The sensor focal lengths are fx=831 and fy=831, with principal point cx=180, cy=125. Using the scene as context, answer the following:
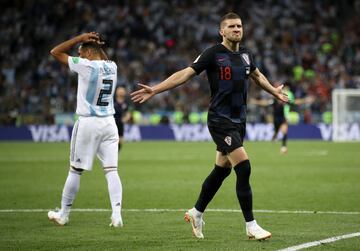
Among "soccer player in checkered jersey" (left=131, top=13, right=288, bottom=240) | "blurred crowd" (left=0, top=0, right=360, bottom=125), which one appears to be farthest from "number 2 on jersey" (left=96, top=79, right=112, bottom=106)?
"blurred crowd" (left=0, top=0, right=360, bottom=125)

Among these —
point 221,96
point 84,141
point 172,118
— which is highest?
point 221,96

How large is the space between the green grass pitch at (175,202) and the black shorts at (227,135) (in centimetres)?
106

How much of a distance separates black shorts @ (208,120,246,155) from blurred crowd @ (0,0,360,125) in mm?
29746

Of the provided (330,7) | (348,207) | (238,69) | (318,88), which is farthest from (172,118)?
(238,69)

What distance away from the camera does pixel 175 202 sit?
14.1 m

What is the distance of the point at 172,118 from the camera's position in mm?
39906

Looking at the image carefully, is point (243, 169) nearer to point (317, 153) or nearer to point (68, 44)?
point (68, 44)

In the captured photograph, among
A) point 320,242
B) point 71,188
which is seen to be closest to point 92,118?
point 71,188

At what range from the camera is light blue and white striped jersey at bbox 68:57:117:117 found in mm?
10820

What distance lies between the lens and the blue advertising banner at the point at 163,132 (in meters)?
39.3

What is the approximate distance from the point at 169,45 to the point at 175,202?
94.7 ft

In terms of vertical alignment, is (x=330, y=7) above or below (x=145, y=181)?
above

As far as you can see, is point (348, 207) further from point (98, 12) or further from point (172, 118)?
point (98, 12)

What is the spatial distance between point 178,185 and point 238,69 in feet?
26.3
